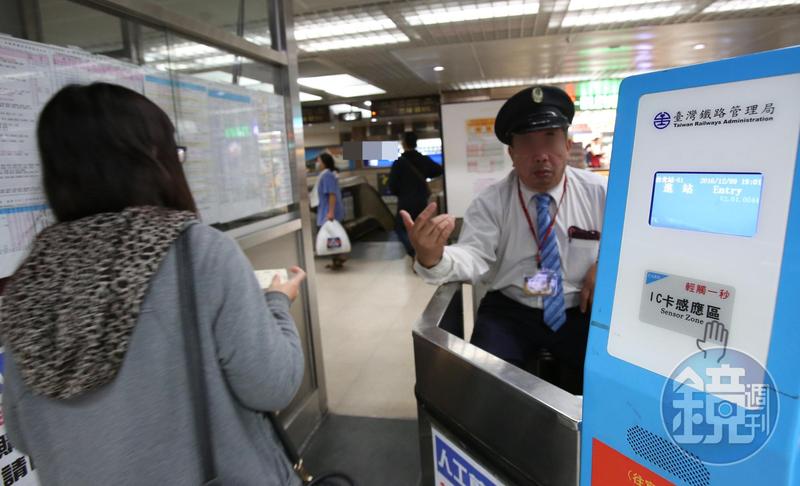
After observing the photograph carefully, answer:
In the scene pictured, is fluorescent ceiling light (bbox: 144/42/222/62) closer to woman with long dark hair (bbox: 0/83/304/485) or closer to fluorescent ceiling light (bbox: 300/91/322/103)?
woman with long dark hair (bbox: 0/83/304/485)

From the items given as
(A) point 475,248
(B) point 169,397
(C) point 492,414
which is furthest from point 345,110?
(B) point 169,397

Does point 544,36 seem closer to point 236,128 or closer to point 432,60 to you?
point 432,60

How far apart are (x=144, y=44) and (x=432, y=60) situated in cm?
455

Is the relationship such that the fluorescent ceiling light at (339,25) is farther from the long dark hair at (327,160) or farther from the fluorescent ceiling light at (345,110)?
the fluorescent ceiling light at (345,110)

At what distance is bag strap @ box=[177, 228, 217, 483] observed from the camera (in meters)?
0.86

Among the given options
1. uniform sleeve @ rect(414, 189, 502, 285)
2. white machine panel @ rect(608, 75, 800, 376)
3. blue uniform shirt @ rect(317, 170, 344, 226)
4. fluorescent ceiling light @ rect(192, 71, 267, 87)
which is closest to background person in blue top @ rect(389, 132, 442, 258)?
blue uniform shirt @ rect(317, 170, 344, 226)

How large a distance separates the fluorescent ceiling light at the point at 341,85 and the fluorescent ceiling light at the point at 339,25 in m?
2.29

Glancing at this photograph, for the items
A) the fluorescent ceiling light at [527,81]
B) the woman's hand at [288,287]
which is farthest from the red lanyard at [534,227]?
the fluorescent ceiling light at [527,81]

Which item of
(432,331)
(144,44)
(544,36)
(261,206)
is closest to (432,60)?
(544,36)

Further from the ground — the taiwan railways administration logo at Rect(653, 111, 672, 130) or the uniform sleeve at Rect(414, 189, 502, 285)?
the taiwan railways administration logo at Rect(653, 111, 672, 130)

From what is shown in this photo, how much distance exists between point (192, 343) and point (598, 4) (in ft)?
13.3

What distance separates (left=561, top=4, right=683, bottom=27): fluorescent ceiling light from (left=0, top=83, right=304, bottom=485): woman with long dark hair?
4.05m

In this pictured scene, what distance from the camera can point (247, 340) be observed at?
90 cm

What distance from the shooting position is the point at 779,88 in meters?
0.60
